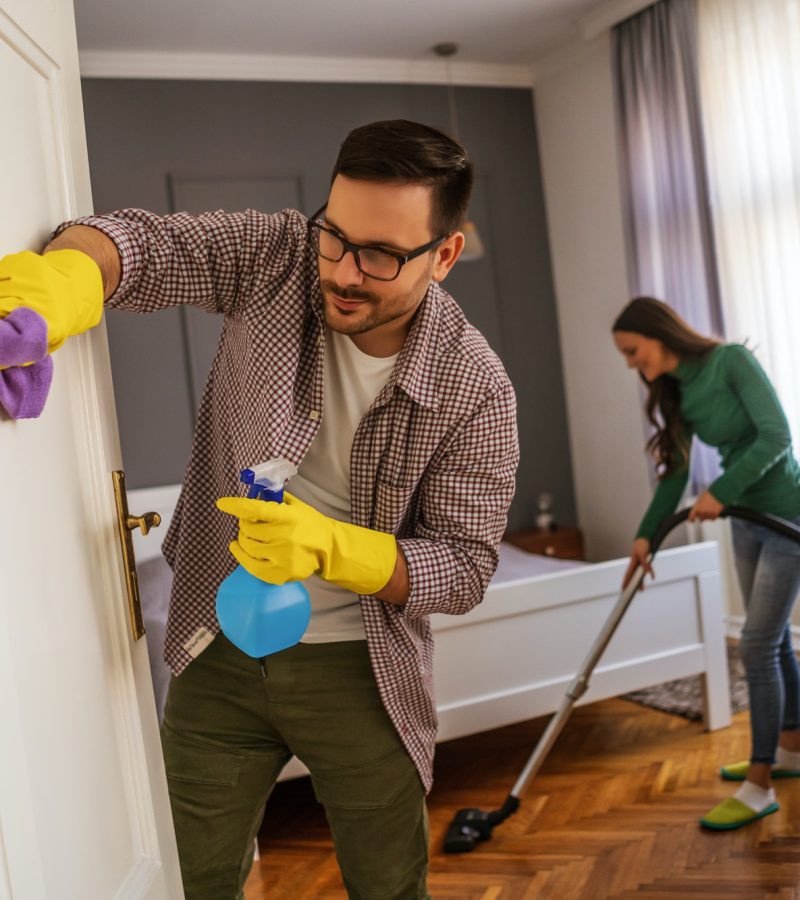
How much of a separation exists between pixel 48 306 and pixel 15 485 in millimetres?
169

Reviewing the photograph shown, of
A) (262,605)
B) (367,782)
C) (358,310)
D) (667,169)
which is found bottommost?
(367,782)

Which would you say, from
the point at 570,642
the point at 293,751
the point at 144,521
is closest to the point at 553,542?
the point at 570,642

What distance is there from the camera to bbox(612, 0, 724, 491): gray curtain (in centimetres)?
417

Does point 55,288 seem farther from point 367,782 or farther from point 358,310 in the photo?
point 367,782

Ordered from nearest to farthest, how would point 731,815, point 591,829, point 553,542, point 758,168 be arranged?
1. point 731,815
2. point 591,829
3. point 758,168
4. point 553,542

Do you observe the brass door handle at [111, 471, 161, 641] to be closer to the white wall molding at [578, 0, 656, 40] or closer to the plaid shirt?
the plaid shirt

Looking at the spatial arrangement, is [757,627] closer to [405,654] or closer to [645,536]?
[645,536]

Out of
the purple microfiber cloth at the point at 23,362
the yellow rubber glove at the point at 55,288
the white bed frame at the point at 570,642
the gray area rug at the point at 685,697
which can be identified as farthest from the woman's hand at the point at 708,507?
the purple microfiber cloth at the point at 23,362

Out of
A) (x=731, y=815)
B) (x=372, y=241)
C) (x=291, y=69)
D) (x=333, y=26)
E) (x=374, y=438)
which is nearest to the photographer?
(x=372, y=241)

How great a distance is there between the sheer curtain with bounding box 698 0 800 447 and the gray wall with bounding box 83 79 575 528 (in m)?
1.23

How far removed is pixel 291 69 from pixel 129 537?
3919 mm

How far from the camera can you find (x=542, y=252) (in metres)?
5.27

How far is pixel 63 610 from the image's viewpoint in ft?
3.36

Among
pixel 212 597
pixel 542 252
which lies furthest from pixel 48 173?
pixel 542 252
